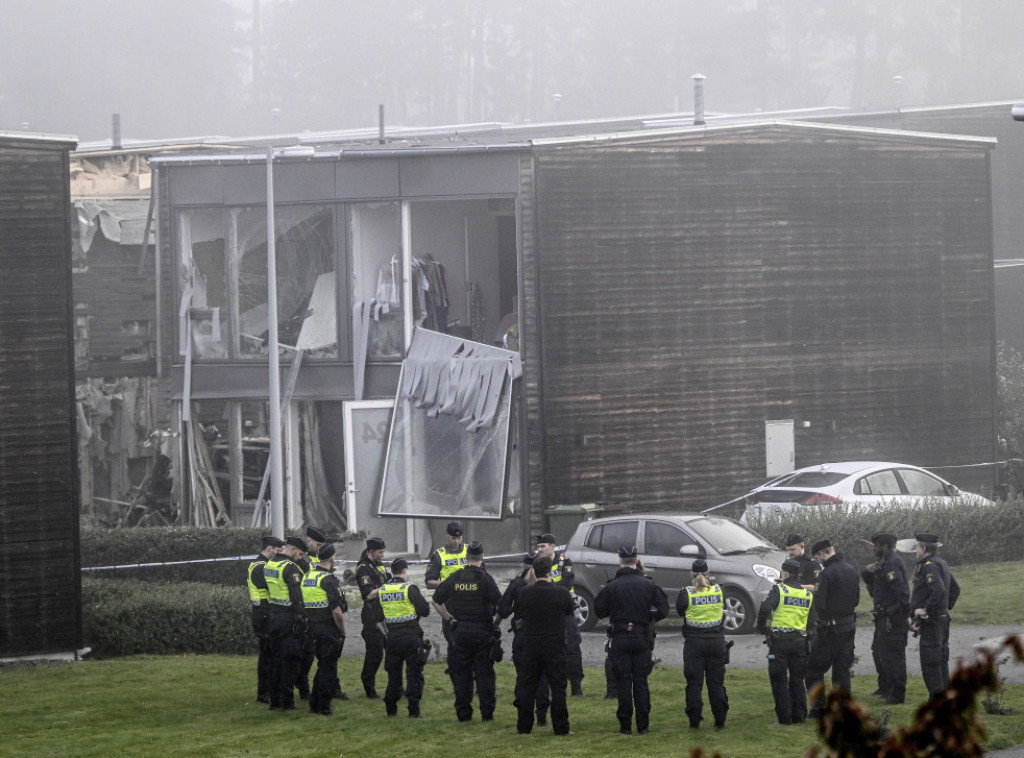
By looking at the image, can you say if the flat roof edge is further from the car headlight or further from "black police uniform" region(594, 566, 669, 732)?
"black police uniform" region(594, 566, 669, 732)

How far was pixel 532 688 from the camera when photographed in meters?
12.2

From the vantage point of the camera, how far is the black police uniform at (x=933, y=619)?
40.6ft

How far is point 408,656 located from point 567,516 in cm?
1115

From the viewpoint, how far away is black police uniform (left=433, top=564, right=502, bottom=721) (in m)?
12.8

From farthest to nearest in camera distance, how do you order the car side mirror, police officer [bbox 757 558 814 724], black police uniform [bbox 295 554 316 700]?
the car side mirror, black police uniform [bbox 295 554 316 700], police officer [bbox 757 558 814 724]

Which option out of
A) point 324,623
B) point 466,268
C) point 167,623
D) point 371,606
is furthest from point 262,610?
point 466,268

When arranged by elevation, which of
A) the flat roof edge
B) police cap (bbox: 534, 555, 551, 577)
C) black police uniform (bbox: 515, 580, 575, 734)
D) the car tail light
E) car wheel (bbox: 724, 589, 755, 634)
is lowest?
car wheel (bbox: 724, 589, 755, 634)

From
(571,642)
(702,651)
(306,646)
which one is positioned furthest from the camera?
(571,642)

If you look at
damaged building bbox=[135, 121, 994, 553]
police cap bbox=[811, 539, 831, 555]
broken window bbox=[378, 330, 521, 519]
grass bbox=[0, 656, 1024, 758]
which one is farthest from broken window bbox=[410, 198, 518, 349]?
police cap bbox=[811, 539, 831, 555]

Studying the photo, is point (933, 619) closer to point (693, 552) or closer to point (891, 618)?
point (891, 618)

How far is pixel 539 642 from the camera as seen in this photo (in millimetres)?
12203

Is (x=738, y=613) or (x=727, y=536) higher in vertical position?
(x=727, y=536)

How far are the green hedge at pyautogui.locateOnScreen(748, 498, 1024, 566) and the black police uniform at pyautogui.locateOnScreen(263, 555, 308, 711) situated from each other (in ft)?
28.1

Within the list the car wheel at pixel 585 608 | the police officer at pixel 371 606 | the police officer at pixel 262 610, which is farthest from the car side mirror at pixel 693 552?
the police officer at pixel 262 610
